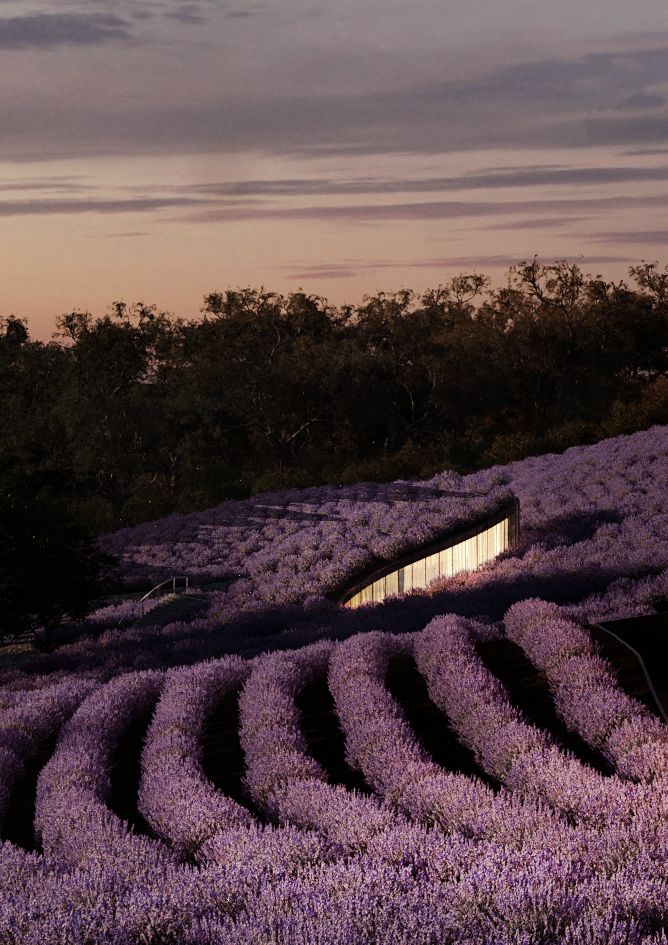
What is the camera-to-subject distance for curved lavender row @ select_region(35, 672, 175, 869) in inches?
274

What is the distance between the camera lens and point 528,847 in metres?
5.91

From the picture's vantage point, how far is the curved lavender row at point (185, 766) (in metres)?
7.34

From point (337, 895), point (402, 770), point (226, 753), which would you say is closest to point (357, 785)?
point (402, 770)

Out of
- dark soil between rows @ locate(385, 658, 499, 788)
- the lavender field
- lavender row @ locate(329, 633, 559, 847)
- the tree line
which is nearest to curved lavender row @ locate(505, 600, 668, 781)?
the lavender field

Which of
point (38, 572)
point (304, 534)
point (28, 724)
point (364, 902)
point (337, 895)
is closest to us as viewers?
point (364, 902)

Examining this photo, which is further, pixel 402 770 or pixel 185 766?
pixel 185 766

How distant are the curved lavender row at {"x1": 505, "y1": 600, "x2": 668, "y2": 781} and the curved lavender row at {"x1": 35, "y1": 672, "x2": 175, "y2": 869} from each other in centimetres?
403

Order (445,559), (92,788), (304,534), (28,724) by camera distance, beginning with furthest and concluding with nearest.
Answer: (304,534) < (445,559) < (28,724) < (92,788)

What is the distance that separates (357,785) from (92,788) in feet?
8.44

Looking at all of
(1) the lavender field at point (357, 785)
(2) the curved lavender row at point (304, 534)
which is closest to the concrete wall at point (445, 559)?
(2) the curved lavender row at point (304, 534)

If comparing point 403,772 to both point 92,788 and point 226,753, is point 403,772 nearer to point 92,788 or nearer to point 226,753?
point 226,753

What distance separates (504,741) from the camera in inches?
326

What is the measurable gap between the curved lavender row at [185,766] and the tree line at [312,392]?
25.1m

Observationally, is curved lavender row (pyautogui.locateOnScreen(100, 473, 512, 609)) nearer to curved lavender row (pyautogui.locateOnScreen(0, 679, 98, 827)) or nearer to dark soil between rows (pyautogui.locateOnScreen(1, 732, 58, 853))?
curved lavender row (pyautogui.locateOnScreen(0, 679, 98, 827))
